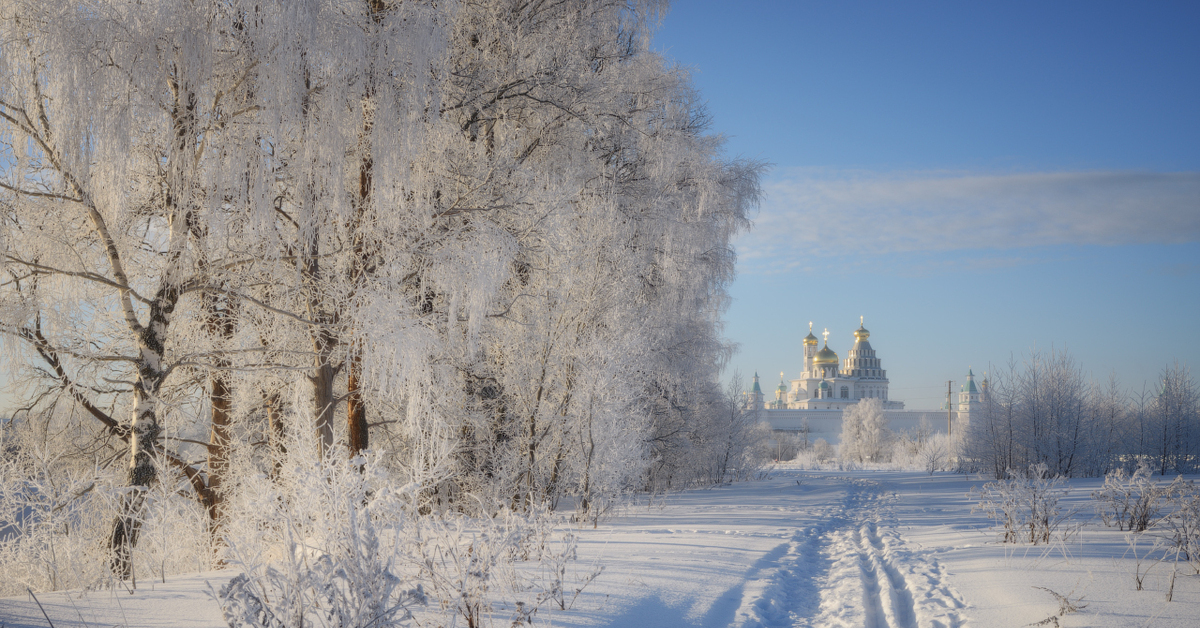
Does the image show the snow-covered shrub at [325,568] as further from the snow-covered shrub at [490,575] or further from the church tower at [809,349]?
the church tower at [809,349]

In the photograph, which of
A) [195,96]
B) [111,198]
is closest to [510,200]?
[195,96]

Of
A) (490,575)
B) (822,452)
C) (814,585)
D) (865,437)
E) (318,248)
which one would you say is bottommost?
(822,452)

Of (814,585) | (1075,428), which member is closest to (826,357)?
(1075,428)

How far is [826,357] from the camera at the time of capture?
109m

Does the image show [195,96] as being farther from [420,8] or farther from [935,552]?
[935,552]

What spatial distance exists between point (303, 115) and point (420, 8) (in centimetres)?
156

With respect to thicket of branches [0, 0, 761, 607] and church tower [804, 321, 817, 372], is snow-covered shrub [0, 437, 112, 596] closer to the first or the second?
thicket of branches [0, 0, 761, 607]

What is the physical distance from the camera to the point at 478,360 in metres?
8.98

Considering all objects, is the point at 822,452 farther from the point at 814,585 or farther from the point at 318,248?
the point at 318,248

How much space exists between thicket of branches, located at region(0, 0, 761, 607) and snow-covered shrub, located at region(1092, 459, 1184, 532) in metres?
5.07

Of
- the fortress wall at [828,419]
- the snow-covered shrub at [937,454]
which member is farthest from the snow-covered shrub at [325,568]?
the fortress wall at [828,419]

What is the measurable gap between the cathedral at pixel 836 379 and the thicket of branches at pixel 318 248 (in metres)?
94.6

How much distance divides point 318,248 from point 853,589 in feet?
18.8

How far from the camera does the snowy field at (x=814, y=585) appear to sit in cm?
393
